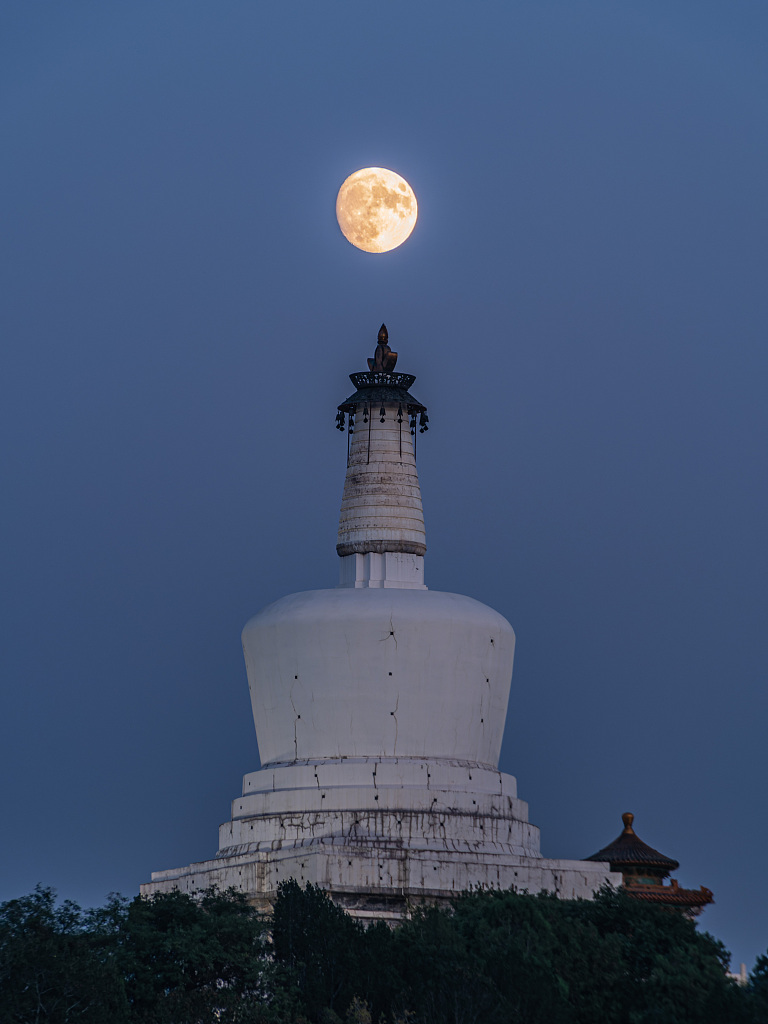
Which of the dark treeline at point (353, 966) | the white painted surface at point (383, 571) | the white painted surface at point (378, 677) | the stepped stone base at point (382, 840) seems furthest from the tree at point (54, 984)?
the white painted surface at point (383, 571)

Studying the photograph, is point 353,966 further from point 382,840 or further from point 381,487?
point 381,487

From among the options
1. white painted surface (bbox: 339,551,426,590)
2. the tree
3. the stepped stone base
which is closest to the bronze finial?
white painted surface (bbox: 339,551,426,590)

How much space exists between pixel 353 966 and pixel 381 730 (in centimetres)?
1025

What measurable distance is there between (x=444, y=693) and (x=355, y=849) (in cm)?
485

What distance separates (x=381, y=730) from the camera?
45.2m

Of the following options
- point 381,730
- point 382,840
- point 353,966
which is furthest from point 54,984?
point 381,730

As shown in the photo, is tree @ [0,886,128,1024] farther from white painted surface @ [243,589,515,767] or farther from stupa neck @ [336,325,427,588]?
stupa neck @ [336,325,427,588]

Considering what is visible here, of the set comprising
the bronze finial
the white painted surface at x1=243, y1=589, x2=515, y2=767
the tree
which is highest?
the bronze finial

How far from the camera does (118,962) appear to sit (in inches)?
1394

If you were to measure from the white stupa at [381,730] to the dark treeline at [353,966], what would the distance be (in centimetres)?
294

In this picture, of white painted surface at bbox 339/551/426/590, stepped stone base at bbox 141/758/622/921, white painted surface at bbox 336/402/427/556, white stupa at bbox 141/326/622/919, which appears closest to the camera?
stepped stone base at bbox 141/758/622/921

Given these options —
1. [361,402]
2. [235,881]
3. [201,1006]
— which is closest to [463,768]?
[235,881]

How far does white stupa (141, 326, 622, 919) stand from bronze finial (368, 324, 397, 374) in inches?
2.1

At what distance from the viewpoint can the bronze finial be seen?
48.7 meters
